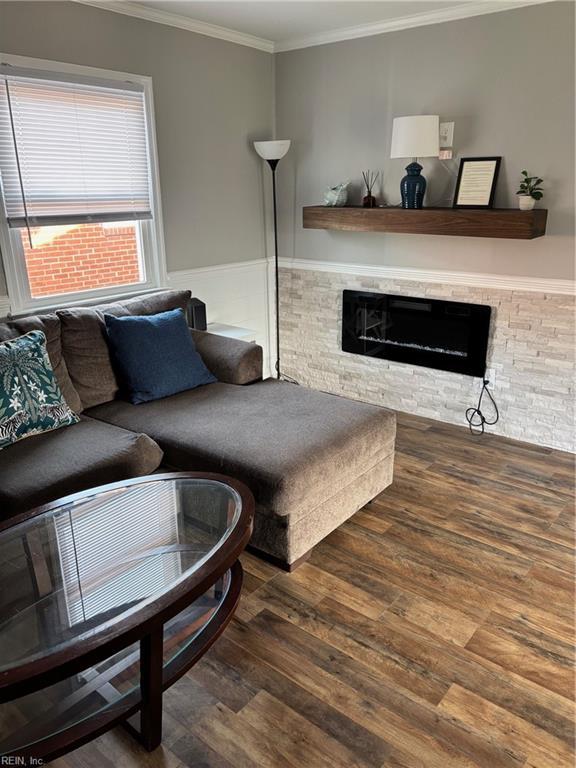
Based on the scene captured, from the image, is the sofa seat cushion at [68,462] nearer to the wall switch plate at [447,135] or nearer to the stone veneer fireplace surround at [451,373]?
the stone veneer fireplace surround at [451,373]

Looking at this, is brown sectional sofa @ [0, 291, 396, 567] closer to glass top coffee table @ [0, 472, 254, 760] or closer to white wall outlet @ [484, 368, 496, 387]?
glass top coffee table @ [0, 472, 254, 760]

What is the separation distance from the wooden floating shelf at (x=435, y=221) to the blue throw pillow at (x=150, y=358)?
1.42 metres

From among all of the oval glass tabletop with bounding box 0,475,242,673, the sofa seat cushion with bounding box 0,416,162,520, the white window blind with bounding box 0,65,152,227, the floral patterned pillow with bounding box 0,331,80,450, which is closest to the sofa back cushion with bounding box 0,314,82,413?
the floral patterned pillow with bounding box 0,331,80,450

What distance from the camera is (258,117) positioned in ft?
13.3

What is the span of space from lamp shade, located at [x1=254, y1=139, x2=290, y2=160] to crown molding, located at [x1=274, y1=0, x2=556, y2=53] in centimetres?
68

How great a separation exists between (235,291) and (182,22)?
167 centimetres

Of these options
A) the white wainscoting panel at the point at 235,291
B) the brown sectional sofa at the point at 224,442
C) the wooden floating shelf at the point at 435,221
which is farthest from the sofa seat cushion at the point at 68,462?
the wooden floating shelf at the point at 435,221

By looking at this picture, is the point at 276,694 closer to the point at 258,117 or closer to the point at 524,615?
the point at 524,615

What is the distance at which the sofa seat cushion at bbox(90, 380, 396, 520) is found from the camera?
217cm

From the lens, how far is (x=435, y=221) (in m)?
3.28

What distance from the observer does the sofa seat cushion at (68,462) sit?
6.60ft

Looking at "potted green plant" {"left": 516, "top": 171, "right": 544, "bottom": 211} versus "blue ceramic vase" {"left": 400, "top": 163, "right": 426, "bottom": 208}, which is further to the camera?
"blue ceramic vase" {"left": 400, "top": 163, "right": 426, "bottom": 208}

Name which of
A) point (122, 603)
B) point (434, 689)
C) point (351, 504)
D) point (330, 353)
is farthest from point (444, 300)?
point (122, 603)

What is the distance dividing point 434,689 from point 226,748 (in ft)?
2.14
